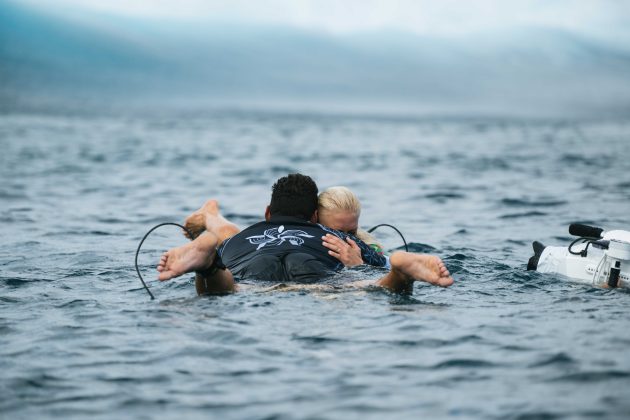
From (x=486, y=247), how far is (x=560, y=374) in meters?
6.54

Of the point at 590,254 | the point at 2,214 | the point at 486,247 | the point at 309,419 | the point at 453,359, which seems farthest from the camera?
the point at 2,214

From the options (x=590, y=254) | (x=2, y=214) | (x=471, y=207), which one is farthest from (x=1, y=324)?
(x=471, y=207)

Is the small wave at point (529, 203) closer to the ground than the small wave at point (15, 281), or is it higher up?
higher up

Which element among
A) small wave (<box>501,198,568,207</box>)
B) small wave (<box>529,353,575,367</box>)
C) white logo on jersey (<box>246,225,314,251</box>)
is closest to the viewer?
small wave (<box>529,353,575,367</box>)

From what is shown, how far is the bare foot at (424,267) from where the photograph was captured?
22.5 ft

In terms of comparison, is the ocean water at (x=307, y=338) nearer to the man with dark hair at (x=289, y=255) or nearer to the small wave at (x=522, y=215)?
the man with dark hair at (x=289, y=255)

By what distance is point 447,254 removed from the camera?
11055 millimetres

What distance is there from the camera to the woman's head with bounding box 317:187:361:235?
27.9ft

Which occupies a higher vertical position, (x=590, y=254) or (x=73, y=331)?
(x=590, y=254)

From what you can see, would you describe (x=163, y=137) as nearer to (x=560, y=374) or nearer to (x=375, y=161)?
(x=375, y=161)

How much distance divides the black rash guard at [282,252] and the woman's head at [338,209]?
Answer: 0.23 meters

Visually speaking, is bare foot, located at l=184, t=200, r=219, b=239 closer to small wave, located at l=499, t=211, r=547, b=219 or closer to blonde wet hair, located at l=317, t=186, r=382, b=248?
blonde wet hair, located at l=317, t=186, r=382, b=248

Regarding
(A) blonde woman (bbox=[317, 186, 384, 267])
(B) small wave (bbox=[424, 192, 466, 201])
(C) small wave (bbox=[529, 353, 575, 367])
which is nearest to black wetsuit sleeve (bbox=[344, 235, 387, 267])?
(A) blonde woman (bbox=[317, 186, 384, 267])

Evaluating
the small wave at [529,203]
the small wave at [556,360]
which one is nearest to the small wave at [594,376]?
the small wave at [556,360]
